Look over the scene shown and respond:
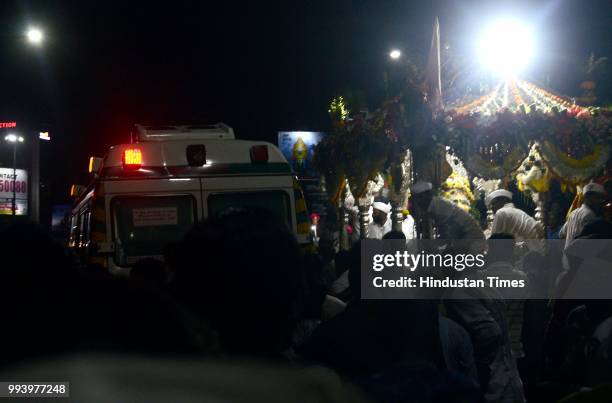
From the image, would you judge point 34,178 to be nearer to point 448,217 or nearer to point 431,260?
point 448,217

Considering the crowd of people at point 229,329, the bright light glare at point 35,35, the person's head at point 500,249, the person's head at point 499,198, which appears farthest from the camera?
the bright light glare at point 35,35

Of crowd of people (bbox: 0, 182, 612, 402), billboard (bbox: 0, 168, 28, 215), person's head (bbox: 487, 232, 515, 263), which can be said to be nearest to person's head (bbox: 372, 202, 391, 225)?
person's head (bbox: 487, 232, 515, 263)

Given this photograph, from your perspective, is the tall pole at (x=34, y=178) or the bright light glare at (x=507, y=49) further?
the tall pole at (x=34, y=178)

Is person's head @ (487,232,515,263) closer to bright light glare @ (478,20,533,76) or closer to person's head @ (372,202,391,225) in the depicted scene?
bright light glare @ (478,20,533,76)

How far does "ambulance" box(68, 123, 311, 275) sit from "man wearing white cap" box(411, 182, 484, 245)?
133 cm

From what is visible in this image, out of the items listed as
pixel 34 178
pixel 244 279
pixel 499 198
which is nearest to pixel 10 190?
pixel 34 178

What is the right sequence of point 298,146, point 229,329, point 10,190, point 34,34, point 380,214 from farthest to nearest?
point 10,190 < point 298,146 < point 34,34 < point 380,214 < point 229,329

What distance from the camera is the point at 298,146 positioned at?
145 feet

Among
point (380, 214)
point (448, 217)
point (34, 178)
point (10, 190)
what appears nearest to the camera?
point (448, 217)

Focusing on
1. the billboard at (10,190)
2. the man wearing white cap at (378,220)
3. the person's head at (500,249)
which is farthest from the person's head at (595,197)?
the billboard at (10,190)

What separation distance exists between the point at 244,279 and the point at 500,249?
203 inches

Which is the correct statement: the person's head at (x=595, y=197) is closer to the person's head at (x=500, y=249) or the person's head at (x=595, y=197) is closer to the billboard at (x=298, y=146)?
the person's head at (x=500, y=249)

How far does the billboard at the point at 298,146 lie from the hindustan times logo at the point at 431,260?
33.7 metres

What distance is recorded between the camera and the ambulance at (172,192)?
866 centimetres
